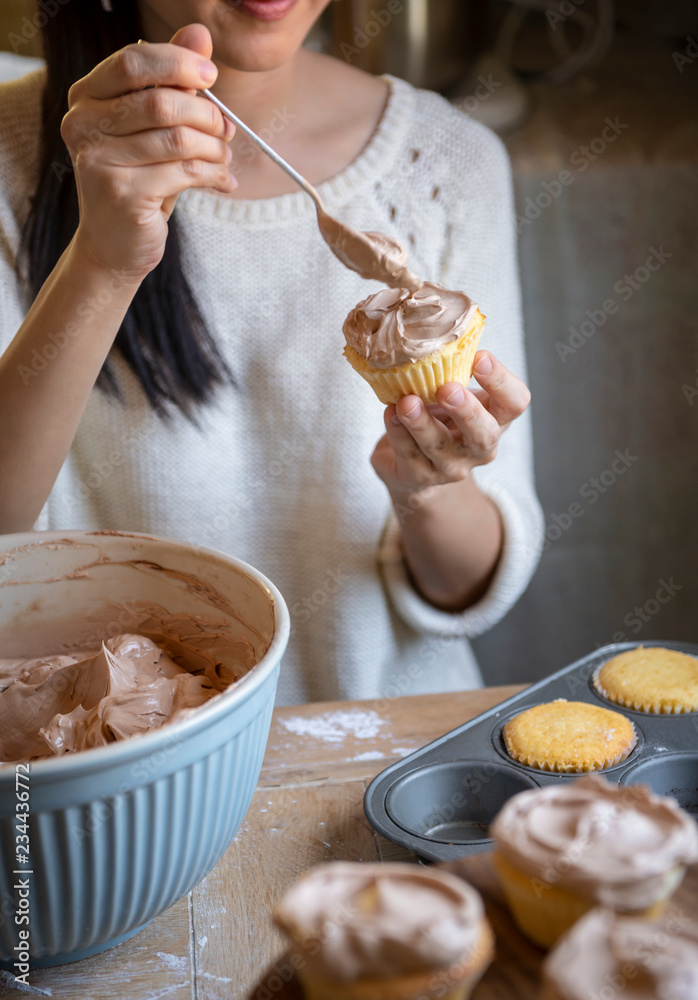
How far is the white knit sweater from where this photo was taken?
1.44m

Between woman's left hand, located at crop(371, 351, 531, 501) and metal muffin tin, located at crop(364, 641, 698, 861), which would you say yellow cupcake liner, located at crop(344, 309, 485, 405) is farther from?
metal muffin tin, located at crop(364, 641, 698, 861)

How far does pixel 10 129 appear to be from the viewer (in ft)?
4.71

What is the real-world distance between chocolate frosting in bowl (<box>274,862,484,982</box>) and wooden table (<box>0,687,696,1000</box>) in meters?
0.08

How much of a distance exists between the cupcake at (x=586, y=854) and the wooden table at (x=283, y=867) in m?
0.04

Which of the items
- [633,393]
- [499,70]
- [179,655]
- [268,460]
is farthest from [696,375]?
[179,655]

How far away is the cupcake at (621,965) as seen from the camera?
0.43m

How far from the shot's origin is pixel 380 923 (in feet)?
1.48

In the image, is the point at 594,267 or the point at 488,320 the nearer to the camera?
the point at 488,320

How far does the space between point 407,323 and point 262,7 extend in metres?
0.51

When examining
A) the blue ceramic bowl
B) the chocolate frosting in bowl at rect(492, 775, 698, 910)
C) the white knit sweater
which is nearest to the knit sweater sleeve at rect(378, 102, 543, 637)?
the white knit sweater

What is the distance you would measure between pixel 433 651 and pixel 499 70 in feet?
4.82

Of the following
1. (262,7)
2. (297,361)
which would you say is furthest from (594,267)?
(262,7)

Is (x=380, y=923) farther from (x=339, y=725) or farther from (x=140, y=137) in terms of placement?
(x=140, y=137)

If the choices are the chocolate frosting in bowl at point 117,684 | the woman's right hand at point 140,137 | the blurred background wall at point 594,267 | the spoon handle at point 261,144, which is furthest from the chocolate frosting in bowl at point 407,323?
the blurred background wall at point 594,267
